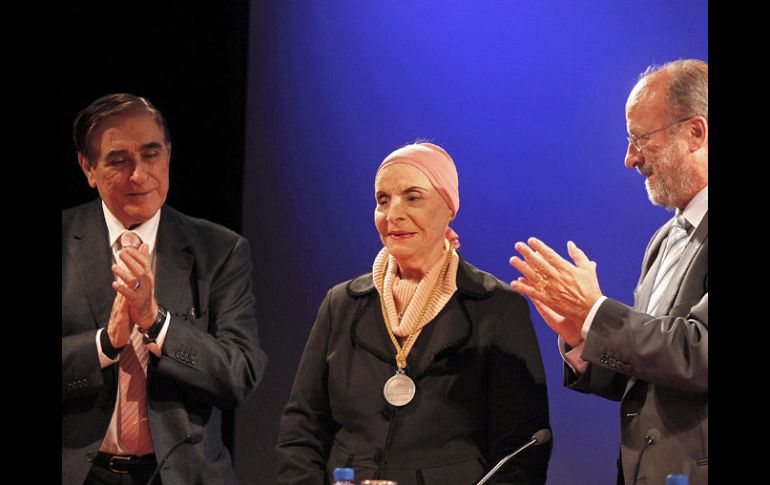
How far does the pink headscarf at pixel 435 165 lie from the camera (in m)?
3.50

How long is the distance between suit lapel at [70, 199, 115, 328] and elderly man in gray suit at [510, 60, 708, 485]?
57.2 inches

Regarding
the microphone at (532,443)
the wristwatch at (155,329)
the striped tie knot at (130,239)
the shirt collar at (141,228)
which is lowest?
the microphone at (532,443)

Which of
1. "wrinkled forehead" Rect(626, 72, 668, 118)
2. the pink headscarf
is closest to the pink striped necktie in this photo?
the pink headscarf

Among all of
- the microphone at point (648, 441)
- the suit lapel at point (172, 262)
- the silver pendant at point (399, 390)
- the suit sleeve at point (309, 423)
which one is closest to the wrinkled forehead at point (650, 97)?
the microphone at point (648, 441)

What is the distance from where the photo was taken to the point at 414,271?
3.51 metres

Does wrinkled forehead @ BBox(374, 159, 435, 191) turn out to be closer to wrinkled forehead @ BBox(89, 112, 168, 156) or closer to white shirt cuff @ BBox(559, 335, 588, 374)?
white shirt cuff @ BBox(559, 335, 588, 374)

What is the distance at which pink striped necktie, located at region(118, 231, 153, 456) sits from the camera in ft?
11.3

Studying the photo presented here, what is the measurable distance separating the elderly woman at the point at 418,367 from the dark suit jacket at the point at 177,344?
0.28 m

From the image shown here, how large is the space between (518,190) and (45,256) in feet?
5.83

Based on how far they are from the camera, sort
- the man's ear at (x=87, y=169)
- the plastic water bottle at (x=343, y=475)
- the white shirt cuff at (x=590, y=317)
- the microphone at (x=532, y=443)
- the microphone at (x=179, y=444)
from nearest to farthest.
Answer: the plastic water bottle at (x=343, y=475) → the microphone at (x=532, y=443) → the white shirt cuff at (x=590, y=317) → the microphone at (x=179, y=444) → the man's ear at (x=87, y=169)

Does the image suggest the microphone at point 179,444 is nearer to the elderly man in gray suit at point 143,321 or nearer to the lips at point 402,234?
the elderly man in gray suit at point 143,321

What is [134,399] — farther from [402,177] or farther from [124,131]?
[402,177]

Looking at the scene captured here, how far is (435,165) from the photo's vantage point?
11.5 feet

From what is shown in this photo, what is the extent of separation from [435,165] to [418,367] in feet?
2.26
